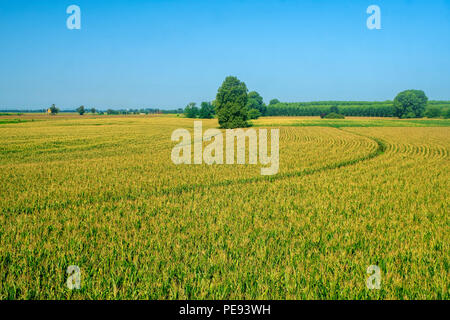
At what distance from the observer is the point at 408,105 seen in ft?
337

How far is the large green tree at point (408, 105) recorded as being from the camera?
101750 millimetres

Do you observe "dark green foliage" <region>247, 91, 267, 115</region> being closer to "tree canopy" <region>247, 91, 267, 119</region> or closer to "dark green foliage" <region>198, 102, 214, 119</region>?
"tree canopy" <region>247, 91, 267, 119</region>

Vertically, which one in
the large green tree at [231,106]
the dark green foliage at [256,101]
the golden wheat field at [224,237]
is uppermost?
the dark green foliage at [256,101]

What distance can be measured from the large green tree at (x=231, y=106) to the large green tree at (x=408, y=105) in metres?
69.7

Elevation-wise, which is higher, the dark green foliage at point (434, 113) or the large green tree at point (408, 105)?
the large green tree at point (408, 105)

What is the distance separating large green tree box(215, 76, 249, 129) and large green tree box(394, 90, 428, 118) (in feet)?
229

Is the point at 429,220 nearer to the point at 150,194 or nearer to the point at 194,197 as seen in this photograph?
the point at 194,197

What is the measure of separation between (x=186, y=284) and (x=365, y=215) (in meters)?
5.38

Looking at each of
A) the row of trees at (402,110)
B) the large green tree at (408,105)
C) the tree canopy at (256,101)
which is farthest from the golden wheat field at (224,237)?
the large green tree at (408,105)

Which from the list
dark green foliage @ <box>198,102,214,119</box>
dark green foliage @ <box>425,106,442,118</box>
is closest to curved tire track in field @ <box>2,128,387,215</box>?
dark green foliage @ <box>198,102,214,119</box>

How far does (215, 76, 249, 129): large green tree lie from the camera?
52.7 metres

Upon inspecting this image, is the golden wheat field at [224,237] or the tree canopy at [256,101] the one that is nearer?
the golden wheat field at [224,237]

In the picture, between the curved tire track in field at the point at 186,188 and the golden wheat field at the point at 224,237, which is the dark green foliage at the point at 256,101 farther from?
the golden wheat field at the point at 224,237
